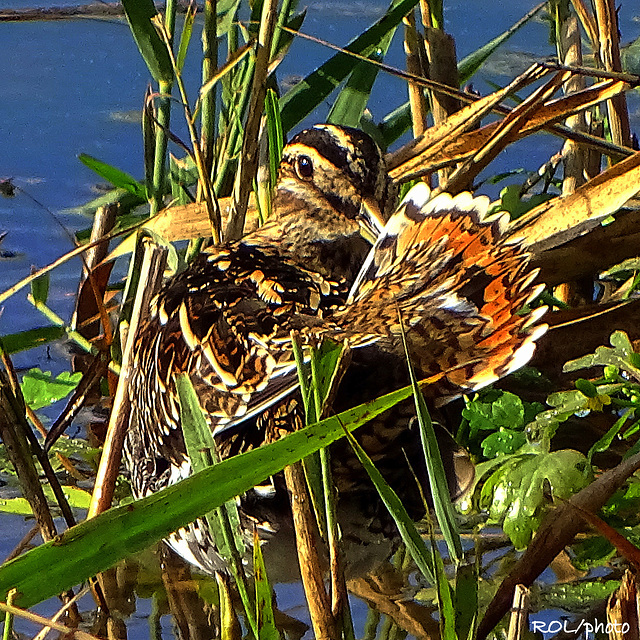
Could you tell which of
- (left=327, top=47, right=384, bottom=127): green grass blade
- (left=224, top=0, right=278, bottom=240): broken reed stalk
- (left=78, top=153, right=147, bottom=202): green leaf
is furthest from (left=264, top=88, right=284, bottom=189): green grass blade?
(left=78, top=153, right=147, bottom=202): green leaf

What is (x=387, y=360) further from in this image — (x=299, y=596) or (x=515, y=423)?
(x=299, y=596)

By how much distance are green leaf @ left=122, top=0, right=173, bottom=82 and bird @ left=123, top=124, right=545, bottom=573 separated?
0.39 meters

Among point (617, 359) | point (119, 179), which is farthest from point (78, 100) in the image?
point (617, 359)

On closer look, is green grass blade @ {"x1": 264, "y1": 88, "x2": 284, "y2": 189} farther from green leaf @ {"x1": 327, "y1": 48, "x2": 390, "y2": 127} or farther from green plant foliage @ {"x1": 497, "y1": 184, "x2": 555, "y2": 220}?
green plant foliage @ {"x1": 497, "y1": 184, "x2": 555, "y2": 220}

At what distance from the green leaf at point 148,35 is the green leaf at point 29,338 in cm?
70

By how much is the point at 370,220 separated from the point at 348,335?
2.75 ft

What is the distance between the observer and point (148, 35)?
2.22 metres

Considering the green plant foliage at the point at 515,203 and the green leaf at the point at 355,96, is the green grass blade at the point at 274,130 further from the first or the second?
the green plant foliage at the point at 515,203

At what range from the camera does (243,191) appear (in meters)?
2.20

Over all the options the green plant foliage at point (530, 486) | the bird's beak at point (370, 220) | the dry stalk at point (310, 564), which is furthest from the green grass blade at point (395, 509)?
the bird's beak at point (370, 220)

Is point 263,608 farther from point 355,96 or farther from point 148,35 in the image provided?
point 355,96

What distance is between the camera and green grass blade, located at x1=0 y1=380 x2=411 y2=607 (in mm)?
1120

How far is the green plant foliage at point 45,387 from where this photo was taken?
2.37m

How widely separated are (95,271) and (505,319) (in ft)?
4.69
